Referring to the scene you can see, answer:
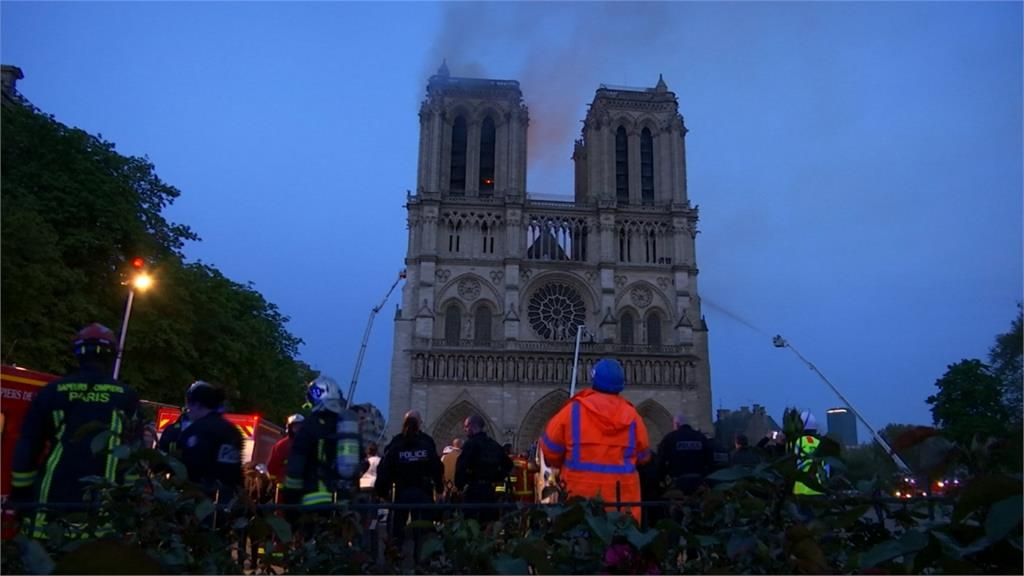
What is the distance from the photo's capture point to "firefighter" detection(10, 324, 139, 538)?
4719 millimetres

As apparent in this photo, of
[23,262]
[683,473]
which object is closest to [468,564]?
[683,473]

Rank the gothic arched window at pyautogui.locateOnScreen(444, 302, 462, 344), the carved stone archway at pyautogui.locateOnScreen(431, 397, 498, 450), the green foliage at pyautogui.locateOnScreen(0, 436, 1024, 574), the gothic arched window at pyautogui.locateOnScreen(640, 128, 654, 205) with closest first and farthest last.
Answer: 1. the green foliage at pyautogui.locateOnScreen(0, 436, 1024, 574)
2. the carved stone archway at pyautogui.locateOnScreen(431, 397, 498, 450)
3. the gothic arched window at pyautogui.locateOnScreen(444, 302, 462, 344)
4. the gothic arched window at pyautogui.locateOnScreen(640, 128, 654, 205)

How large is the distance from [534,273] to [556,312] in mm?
2523

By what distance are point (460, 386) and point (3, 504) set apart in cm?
3589

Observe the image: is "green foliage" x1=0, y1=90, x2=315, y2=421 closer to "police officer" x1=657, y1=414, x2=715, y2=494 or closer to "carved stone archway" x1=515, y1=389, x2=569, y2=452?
"police officer" x1=657, y1=414, x2=715, y2=494

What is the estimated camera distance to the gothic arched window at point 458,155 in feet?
144

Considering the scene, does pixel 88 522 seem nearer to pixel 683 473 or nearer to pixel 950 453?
pixel 950 453

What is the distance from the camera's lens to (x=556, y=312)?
138 feet

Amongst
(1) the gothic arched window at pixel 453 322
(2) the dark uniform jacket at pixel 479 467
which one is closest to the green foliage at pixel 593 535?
(2) the dark uniform jacket at pixel 479 467

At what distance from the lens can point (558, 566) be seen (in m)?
2.82

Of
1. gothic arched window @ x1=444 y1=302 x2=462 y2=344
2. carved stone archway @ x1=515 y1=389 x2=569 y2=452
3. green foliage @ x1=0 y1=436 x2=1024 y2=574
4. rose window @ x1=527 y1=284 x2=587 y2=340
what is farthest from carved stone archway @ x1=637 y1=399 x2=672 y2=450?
green foliage @ x1=0 y1=436 x2=1024 y2=574

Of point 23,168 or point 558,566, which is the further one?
point 23,168

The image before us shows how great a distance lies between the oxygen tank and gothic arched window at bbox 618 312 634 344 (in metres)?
37.0

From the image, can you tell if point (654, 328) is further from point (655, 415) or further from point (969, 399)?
point (969, 399)
